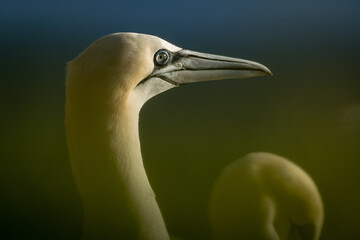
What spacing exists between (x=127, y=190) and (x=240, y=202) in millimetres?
885

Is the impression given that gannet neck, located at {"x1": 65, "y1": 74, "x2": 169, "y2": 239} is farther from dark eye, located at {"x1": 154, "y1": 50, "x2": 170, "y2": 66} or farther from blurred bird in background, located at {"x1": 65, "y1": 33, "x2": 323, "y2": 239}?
dark eye, located at {"x1": 154, "y1": 50, "x2": 170, "y2": 66}

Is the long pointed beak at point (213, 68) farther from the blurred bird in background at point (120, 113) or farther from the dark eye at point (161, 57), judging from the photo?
the dark eye at point (161, 57)

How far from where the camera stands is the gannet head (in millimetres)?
2229

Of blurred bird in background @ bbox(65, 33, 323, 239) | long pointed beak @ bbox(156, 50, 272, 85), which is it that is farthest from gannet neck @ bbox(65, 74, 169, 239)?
long pointed beak @ bbox(156, 50, 272, 85)

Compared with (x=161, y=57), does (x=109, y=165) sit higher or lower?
lower

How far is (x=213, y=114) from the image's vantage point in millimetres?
2844

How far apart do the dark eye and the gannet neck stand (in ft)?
0.84

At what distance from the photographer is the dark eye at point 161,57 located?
2416 millimetres

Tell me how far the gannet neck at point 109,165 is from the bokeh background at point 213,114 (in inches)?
17.9

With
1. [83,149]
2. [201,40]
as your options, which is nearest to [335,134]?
[201,40]

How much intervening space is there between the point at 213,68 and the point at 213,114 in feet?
1.20

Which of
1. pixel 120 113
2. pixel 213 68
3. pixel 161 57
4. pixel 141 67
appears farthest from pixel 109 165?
pixel 213 68

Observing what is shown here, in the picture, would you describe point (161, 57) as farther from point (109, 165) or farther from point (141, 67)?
point (109, 165)

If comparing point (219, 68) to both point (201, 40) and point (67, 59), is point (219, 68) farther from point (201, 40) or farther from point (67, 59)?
point (67, 59)
